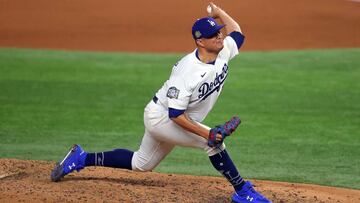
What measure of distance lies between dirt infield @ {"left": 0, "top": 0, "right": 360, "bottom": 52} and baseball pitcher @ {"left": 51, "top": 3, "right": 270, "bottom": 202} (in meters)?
10.4

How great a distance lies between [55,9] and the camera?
2066 cm

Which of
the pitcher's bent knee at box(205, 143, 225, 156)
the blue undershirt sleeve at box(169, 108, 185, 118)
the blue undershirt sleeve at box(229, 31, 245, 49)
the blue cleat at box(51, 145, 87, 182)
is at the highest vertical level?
the blue undershirt sleeve at box(229, 31, 245, 49)

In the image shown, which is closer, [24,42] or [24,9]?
[24,42]

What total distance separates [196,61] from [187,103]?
361 mm

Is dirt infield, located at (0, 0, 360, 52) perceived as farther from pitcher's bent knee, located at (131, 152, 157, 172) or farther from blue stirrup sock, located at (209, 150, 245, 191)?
blue stirrup sock, located at (209, 150, 245, 191)

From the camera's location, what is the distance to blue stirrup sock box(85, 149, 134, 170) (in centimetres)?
736

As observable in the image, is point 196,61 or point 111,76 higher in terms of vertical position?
point 196,61

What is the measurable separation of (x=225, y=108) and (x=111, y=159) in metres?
5.20

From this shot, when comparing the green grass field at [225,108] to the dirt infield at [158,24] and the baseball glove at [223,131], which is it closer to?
the dirt infield at [158,24]

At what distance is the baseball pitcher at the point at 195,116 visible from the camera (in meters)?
6.72

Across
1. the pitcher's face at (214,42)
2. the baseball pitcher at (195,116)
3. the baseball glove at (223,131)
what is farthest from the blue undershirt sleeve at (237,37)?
the baseball glove at (223,131)

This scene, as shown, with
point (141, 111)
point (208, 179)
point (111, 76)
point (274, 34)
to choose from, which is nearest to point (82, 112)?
point (141, 111)

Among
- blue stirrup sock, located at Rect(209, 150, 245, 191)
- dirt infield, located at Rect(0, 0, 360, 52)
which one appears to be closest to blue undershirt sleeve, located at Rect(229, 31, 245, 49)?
blue stirrup sock, located at Rect(209, 150, 245, 191)

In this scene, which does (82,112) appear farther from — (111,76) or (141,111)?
(111,76)
